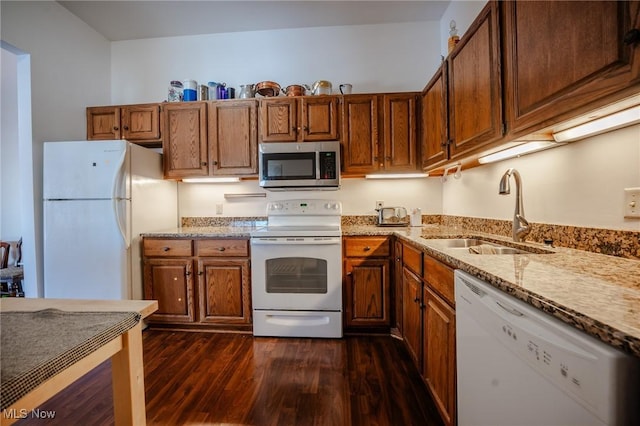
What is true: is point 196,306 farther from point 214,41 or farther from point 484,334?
point 214,41

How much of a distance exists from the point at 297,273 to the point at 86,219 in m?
1.76

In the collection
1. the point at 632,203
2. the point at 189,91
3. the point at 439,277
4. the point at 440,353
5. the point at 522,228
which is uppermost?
the point at 189,91

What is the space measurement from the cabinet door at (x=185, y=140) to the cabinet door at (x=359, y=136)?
135cm

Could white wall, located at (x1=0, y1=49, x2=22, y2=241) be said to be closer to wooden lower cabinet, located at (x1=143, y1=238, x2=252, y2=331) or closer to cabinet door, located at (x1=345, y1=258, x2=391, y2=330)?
wooden lower cabinet, located at (x1=143, y1=238, x2=252, y2=331)

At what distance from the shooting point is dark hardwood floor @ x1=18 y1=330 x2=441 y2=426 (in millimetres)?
1389

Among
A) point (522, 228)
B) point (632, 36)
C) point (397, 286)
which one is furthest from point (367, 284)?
point (632, 36)

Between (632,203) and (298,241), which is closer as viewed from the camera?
(632,203)

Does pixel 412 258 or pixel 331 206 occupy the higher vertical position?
pixel 331 206

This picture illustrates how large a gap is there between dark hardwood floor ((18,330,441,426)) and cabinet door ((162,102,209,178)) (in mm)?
1556

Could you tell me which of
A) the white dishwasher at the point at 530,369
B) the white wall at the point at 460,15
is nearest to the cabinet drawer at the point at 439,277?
the white dishwasher at the point at 530,369

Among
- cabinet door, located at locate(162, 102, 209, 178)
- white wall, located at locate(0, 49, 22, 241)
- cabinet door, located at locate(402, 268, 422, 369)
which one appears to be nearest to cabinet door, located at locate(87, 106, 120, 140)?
cabinet door, located at locate(162, 102, 209, 178)

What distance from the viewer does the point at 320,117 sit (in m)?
2.49

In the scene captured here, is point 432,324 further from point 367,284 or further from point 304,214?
point 304,214

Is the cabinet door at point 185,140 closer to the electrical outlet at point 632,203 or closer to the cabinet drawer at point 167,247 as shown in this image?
the cabinet drawer at point 167,247
